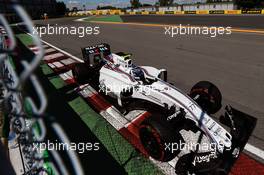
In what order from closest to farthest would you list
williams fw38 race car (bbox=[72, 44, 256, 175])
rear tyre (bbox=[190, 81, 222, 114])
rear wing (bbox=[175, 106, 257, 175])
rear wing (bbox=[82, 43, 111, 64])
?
rear wing (bbox=[175, 106, 257, 175]) < williams fw38 race car (bbox=[72, 44, 256, 175]) < rear tyre (bbox=[190, 81, 222, 114]) < rear wing (bbox=[82, 43, 111, 64])

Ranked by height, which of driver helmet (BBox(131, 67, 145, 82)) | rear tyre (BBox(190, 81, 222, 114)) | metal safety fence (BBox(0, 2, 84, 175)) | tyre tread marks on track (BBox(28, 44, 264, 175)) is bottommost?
tyre tread marks on track (BBox(28, 44, 264, 175))

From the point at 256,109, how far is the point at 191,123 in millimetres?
1611

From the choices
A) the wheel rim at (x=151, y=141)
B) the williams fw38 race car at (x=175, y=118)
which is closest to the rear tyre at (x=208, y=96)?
the williams fw38 race car at (x=175, y=118)

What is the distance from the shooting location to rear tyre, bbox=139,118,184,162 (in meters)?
2.74

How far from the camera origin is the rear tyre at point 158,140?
2.74 meters

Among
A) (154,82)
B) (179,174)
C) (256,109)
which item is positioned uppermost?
(154,82)

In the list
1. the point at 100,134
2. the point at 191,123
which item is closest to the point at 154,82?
the point at 191,123

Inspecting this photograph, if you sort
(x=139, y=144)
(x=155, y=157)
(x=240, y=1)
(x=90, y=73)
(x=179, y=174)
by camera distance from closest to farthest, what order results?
1. (x=179, y=174)
2. (x=155, y=157)
3. (x=139, y=144)
4. (x=90, y=73)
5. (x=240, y=1)

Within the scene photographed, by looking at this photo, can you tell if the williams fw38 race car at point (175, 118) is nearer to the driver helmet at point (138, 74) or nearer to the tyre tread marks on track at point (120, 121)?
the driver helmet at point (138, 74)

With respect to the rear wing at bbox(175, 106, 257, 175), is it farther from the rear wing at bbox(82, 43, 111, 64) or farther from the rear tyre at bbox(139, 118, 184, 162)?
the rear wing at bbox(82, 43, 111, 64)

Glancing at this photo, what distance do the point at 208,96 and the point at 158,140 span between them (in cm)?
142

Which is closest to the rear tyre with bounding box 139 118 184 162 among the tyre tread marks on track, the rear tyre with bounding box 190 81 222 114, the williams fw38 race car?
the williams fw38 race car

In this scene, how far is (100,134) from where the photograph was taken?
3432 mm

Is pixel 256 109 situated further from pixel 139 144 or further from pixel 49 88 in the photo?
pixel 49 88
